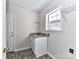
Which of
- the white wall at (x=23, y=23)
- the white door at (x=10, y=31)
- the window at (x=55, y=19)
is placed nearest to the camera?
the window at (x=55, y=19)

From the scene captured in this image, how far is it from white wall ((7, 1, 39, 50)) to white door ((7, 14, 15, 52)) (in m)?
0.19

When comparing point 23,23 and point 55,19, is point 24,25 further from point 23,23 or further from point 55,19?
point 55,19

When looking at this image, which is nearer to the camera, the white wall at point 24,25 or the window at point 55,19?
the window at point 55,19

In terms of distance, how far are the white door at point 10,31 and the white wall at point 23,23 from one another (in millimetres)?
190

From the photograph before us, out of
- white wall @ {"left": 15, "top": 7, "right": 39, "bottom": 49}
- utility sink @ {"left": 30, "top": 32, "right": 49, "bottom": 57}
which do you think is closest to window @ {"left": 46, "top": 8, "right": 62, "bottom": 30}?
utility sink @ {"left": 30, "top": 32, "right": 49, "bottom": 57}

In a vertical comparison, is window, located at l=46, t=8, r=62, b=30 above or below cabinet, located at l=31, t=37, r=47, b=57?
above

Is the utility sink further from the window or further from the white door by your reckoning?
the white door

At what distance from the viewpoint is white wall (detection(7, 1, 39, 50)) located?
3.47 meters

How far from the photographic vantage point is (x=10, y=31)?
3271mm

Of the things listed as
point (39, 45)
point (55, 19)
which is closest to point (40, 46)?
point (39, 45)

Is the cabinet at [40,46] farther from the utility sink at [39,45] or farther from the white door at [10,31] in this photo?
the white door at [10,31]

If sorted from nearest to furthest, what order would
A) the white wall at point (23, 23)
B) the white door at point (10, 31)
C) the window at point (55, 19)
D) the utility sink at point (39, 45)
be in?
1. the window at point (55, 19)
2. the utility sink at point (39, 45)
3. the white door at point (10, 31)
4. the white wall at point (23, 23)

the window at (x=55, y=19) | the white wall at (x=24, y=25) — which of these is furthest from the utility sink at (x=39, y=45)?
the white wall at (x=24, y=25)

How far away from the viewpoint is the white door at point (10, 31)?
10.7ft
